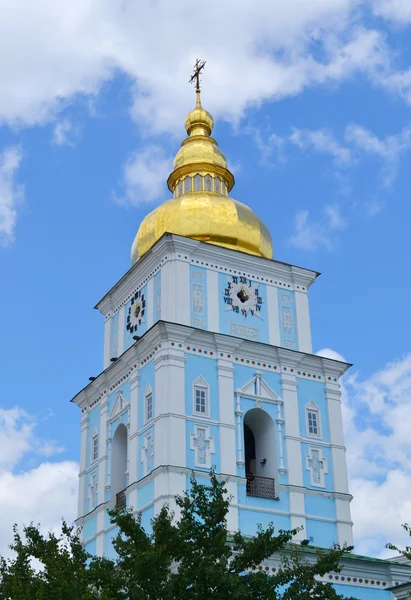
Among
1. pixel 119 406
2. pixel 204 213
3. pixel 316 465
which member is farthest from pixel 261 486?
pixel 204 213

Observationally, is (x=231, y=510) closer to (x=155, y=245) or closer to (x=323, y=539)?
(x=323, y=539)

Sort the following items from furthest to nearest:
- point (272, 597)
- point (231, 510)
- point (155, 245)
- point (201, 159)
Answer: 1. point (201, 159)
2. point (155, 245)
3. point (231, 510)
4. point (272, 597)

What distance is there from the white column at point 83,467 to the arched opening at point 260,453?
440cm

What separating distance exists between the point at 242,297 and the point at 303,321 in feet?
6.22

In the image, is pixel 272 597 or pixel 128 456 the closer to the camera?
pixel 272 597

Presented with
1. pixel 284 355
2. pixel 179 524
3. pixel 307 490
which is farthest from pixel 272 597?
pixel 284 355

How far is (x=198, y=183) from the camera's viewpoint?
31047mm

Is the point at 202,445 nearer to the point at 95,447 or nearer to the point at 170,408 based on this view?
the point at 170,408

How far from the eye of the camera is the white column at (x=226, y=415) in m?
25.4

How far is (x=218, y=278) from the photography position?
92.2 feet

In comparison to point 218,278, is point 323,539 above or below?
below

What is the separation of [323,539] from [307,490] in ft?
4.03

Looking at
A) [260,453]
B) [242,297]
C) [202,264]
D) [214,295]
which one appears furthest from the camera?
[242,297]

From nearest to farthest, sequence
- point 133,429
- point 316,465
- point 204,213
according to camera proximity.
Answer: point 133,429, point 316,465, point 204,213
